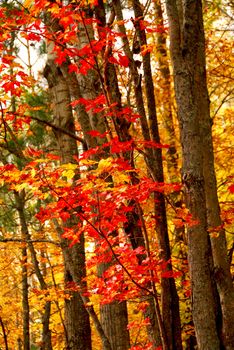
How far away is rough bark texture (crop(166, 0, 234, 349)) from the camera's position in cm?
310

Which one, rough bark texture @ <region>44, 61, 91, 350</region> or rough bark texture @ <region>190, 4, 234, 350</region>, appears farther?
rough bark texture @ <region>44, 61, 91, 350</region>

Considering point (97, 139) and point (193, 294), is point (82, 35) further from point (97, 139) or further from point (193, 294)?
point (193, 294)

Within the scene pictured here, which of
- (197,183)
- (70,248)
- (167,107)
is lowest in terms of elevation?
(70,248)

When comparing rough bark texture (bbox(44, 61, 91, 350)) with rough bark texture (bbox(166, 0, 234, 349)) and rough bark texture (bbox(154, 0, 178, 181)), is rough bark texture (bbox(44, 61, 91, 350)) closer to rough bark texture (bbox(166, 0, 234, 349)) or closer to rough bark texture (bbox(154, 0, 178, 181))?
rough bark texture (bbox(166, 0, 234, 349))

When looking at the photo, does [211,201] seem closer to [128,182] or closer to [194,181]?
[194,181]

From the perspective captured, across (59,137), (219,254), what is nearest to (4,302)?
(59,137)

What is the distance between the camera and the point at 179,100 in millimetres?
3293

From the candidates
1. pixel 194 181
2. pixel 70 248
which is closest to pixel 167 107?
pixel 70 248

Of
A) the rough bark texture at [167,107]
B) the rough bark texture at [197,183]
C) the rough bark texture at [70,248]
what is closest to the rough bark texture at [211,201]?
the rough bark texture at [197,183]

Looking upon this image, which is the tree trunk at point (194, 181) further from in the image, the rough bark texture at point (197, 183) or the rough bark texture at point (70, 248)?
the rough bark texture at point (70, 248)

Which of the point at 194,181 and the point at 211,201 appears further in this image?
the point at 211,201

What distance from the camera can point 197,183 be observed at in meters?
3.17

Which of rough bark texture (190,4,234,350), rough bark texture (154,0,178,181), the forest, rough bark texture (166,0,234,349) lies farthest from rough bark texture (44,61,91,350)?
rough bark texture (154,0,178,181)

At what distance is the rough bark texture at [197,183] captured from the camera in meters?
3.10
